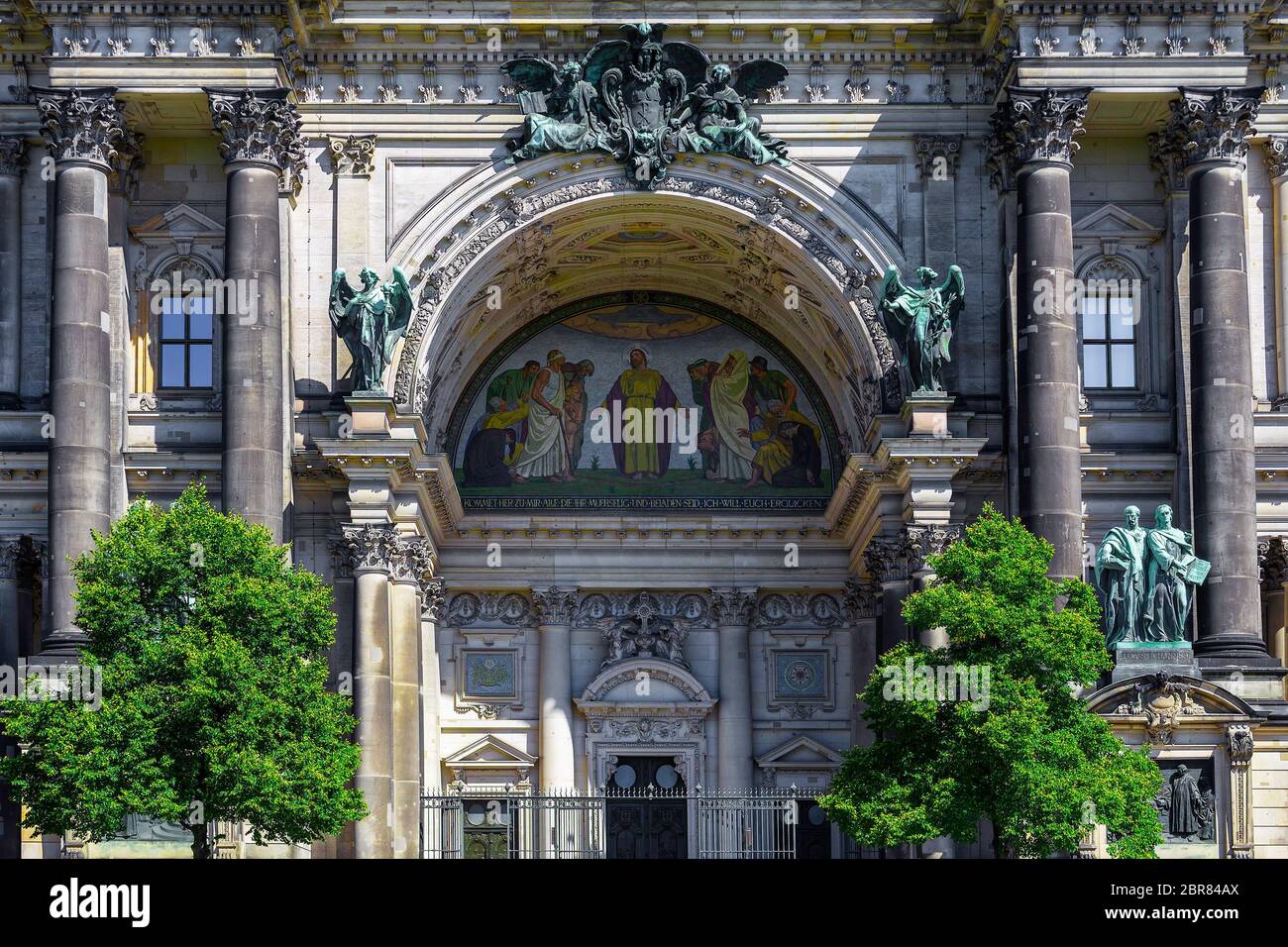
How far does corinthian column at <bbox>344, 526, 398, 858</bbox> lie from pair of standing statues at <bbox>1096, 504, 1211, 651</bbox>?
1211 centimetres

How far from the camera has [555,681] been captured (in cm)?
4634

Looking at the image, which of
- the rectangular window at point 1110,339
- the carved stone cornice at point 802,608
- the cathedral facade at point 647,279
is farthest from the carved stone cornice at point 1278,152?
the carved stone cornice at point 802,608

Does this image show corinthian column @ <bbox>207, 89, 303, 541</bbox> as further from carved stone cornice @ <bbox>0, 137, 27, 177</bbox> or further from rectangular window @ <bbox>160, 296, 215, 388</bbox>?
carved stone cornice @ <bbox>0, 137, 27, 177</bbox>

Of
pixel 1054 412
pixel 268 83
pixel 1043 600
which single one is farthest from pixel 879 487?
pixel 268 83

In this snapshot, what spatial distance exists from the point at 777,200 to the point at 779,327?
4.87 m

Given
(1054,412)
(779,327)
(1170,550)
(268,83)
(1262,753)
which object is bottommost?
(1262,753)

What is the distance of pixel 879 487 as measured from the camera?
4184 centimetres

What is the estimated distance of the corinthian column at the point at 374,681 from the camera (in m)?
39.3

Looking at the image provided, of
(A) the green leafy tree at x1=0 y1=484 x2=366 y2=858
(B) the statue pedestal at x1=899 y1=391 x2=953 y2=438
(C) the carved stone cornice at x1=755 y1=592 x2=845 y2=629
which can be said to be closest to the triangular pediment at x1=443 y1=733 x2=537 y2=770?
(C) the carved stone cornice at x1=755 y1=592 x2=845 y2=629

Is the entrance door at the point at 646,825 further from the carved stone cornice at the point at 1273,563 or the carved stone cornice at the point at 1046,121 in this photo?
the carved stone cornice at the point at 1046,121

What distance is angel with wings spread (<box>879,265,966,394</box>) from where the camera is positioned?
40.8 metres

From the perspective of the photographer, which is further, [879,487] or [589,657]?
[589,657]

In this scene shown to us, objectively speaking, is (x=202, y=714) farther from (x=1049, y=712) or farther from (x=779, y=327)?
(x=779, y=327)

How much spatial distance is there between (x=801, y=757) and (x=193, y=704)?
Answer: 53.8 ft
